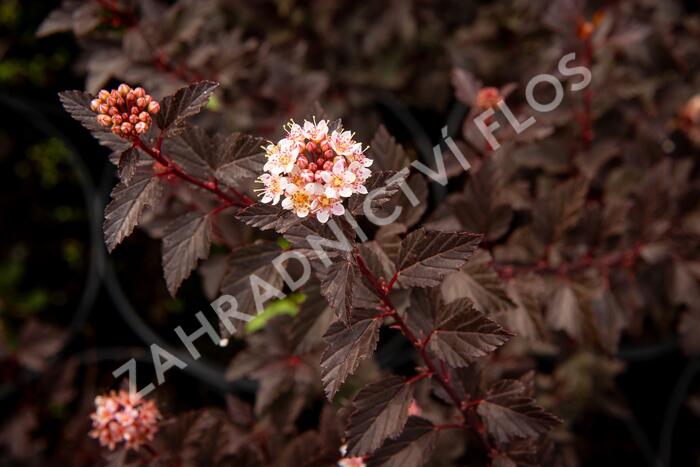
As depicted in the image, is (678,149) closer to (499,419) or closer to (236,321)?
(499,419)

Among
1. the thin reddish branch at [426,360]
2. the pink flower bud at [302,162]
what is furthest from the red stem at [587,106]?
the pink flower bud at [302,162]

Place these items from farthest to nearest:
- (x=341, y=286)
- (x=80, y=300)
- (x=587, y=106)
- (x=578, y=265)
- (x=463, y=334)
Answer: (x=80, y=300)
(x=587, y=106)
(x=578, y=265)
(x=463, y=334)
(x=341, y=286)

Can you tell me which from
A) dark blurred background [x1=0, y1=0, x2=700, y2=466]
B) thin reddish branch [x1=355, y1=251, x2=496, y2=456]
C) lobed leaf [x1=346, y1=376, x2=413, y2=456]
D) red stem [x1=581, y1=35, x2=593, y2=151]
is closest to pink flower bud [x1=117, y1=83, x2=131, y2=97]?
thin reddish branch [x1=355, y1=251, x2=496, y2=456]

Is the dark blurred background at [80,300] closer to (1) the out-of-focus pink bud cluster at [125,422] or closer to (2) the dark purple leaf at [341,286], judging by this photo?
(1) the out-of-focus pink bud cluster at [125,422]

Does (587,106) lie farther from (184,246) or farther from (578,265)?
(184,246)

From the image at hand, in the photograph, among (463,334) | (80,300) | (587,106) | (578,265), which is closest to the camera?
(463,334)

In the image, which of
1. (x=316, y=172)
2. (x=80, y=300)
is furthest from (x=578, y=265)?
(x=80, y=300)
